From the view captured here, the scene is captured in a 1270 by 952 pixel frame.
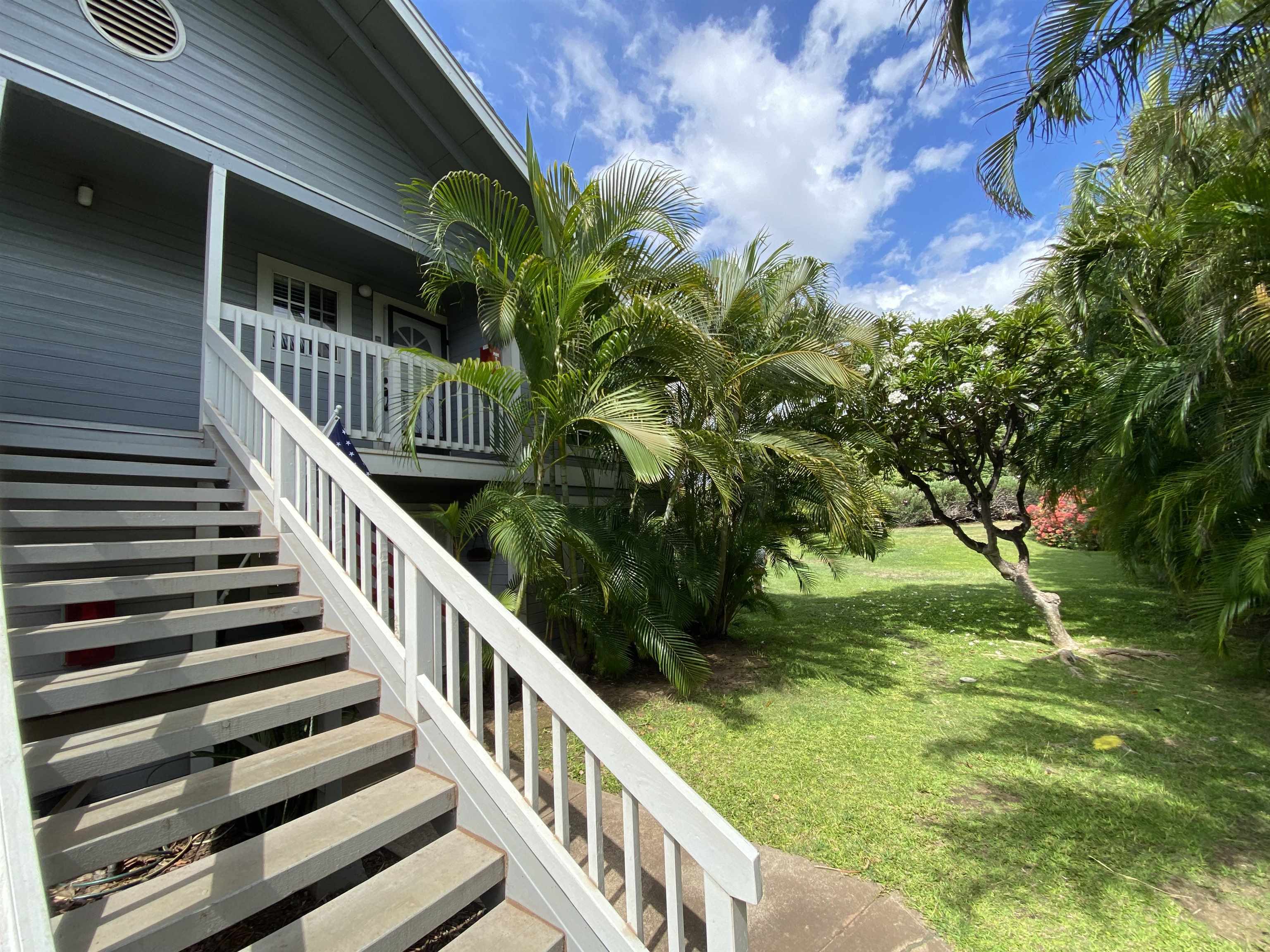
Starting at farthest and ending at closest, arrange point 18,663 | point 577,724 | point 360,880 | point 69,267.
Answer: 1. point 69,267
2. point 360,880
3. point 18,663
4. point 577,724

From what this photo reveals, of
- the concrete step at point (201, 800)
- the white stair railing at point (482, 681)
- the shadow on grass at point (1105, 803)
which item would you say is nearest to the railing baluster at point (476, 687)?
the white stair railing at point (482, 681)

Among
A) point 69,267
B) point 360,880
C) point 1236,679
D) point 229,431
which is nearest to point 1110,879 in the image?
point 360,880

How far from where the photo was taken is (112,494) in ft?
10.4

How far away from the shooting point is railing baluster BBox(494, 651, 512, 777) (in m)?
2.13

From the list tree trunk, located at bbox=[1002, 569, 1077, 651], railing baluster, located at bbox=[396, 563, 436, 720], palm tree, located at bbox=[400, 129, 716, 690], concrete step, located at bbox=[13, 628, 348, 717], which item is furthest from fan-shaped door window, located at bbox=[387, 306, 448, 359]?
tree trunk, located at bbox=[1002, 569, 1077, 651]

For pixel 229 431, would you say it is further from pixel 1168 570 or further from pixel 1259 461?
pixel 1168 570

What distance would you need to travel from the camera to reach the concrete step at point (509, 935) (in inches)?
70.9

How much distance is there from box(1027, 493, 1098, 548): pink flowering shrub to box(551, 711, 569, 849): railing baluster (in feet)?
55.4

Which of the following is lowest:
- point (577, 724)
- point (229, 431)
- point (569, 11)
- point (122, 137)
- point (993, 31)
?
point (577, 724)

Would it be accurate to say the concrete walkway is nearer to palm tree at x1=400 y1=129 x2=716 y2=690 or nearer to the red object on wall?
palm tree at x1=400 y1=129 x2=716 y2=690

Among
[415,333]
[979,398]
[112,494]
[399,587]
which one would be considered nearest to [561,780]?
[399,587]

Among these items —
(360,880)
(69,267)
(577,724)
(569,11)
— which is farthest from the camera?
(569,11)

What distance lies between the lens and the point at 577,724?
1.84 meters

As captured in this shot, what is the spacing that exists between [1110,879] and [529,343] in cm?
481
